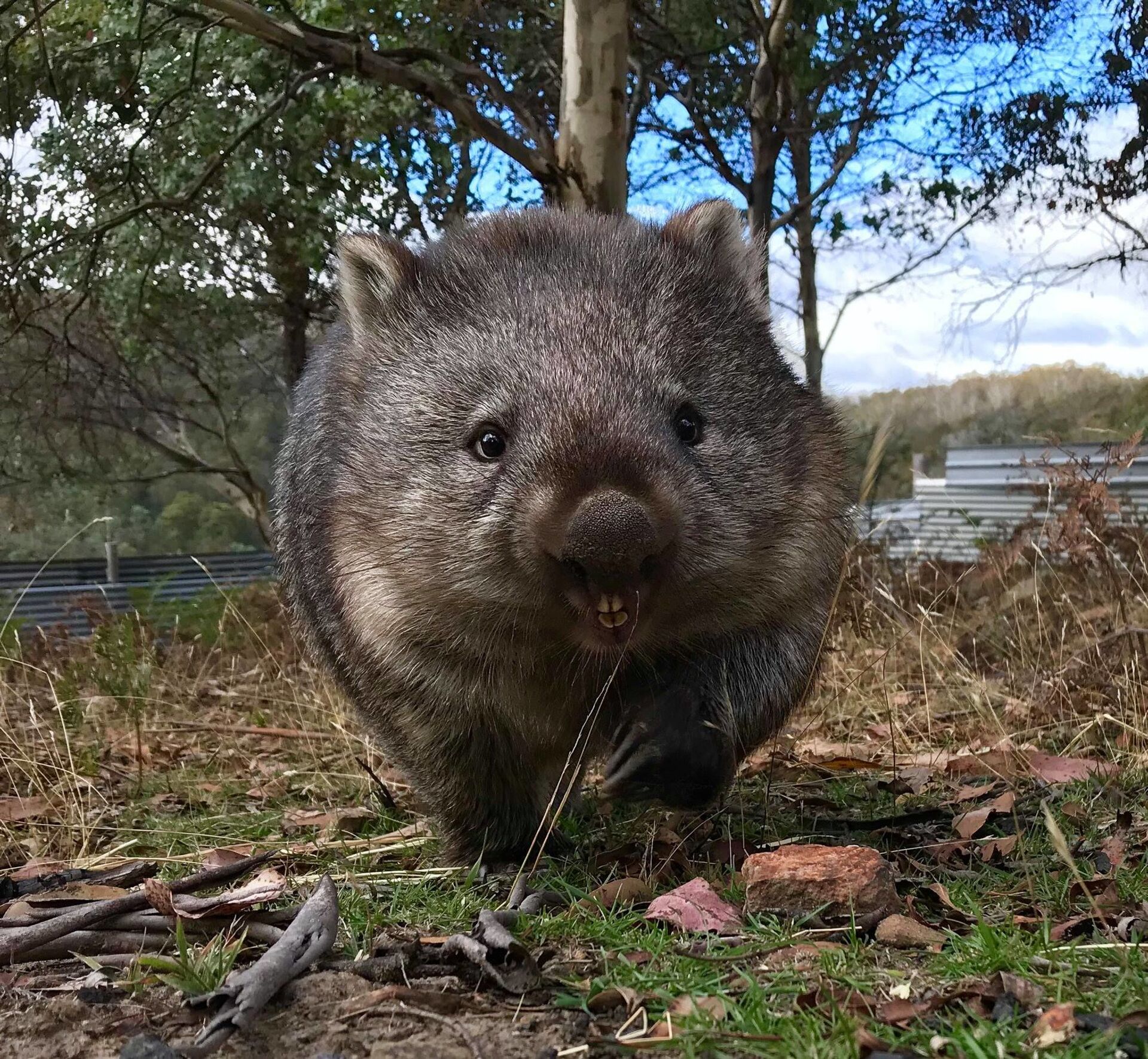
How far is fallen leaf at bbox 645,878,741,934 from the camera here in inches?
101

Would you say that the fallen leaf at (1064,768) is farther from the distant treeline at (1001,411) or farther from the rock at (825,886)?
the distant treeline at (1001,411)

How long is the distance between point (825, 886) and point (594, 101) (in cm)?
548

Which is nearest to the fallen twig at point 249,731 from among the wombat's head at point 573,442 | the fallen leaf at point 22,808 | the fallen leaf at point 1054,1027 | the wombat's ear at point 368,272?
the fallen leaf at point 22,808

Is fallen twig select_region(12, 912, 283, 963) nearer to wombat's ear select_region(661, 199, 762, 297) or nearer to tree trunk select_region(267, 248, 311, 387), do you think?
wombat's ear select_region(661, 199, 762, 297)

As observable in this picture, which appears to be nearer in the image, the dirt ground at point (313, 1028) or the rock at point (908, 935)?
the dirt ground at point (313, 1028)

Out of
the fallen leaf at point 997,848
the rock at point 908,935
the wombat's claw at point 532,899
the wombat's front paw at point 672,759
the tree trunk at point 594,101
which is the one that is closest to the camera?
the rock at point 908,935

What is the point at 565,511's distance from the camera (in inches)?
103

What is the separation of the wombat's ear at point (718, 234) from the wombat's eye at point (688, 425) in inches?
34.0

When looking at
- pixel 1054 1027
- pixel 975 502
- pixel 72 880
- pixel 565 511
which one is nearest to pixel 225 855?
pixel 72 880

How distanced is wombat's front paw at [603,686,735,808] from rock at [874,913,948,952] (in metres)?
0.77

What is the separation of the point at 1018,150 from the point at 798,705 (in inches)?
325

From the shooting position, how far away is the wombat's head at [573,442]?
2717 millimetres

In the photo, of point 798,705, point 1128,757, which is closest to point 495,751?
point 798,705

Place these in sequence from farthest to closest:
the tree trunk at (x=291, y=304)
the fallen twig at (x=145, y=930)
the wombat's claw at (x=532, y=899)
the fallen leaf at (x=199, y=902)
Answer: the tree trunk at (x=291, y=304) → the wombat's claw at (x=532, y=899) → the fallen leaf at (x=199, y=902) → the fallen twig at (x=145, y=930)
